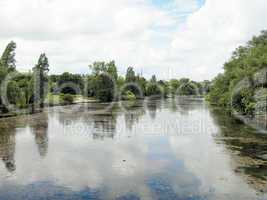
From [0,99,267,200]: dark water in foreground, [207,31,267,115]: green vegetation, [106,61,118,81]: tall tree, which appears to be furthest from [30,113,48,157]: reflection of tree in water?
[106,61,118,81]: tall tree

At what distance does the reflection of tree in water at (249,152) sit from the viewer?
1402 centimetres

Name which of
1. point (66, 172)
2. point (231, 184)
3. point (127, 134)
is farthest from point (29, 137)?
point (231, 184)

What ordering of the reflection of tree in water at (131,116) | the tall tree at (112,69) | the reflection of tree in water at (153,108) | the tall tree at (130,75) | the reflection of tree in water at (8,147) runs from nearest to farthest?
the reflection of tree in water at (8,147) → the reflection of tree in water at (131,116) → the reflection of tree in water at (153,108) → the tall tree at (112,69) → the tall tree at (130,75)

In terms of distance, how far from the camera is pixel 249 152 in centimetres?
1914

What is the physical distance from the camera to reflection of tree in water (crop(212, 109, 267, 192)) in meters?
14.0

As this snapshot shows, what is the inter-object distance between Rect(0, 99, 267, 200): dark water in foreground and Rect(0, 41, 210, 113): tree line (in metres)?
23.9

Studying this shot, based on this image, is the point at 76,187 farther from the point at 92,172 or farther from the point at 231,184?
the point at 231,184

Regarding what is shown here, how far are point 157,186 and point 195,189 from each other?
1.50 m

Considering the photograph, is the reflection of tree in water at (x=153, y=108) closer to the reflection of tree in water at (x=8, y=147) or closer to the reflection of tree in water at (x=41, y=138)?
the reflection of tree in water at (x=41, y=138)

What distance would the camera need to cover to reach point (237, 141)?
75.6ft

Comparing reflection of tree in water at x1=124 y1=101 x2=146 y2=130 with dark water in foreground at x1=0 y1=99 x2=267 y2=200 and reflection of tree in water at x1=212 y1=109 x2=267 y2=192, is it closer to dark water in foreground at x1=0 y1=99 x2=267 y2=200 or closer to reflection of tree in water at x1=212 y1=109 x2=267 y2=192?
dark water in foreground at x1=0 y1=99 x2=267 y2=200

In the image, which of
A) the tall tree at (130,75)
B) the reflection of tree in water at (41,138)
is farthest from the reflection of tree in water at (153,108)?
the tall tree at (130,75)

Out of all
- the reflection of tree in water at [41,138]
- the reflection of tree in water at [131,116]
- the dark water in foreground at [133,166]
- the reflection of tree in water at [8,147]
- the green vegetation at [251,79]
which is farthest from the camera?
the green vegetation at [251,79]

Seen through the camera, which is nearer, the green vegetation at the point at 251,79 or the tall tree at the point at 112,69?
the green vegetation at the point at 251,79
